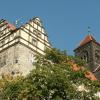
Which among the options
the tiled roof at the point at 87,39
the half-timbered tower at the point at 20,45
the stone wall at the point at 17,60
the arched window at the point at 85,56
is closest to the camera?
the stone wall at the point at 17,60

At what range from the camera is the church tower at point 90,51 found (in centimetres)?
4750

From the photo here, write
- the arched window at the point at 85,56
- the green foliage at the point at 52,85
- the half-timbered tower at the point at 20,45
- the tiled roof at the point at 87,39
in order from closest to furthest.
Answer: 1. the green foliage at the point at 52,85
2. the half-timbered tower at the point at 20,45
3. the arched window at the point at 85,56
4. the tiled roof at the point at 87,39

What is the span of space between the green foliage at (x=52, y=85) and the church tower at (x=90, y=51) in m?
23.9

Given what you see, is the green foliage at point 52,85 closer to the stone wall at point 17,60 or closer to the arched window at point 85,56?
the stone wall at point 17,60

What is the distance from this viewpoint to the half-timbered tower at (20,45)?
32.2 m

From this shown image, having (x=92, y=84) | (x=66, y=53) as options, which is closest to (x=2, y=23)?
(x=66, y=53)

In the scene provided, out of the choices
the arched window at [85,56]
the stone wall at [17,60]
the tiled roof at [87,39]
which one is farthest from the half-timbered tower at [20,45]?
the tiled roof at [87,39]

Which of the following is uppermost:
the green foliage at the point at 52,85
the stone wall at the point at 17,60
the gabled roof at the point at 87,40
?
the gabled roof at the point at 87,40

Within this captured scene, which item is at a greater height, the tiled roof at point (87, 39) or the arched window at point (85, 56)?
the tiled roof at point (87, 39)

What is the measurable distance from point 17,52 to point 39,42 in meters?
3.46

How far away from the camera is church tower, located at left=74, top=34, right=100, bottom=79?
47.5 meters

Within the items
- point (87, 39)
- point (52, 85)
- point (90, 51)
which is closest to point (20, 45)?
point (52, 85)

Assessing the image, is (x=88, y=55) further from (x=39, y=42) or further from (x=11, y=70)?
(x=11, y=70)

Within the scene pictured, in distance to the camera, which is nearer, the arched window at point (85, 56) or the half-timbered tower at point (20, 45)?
the half-timbered tower at point (20, 45)
